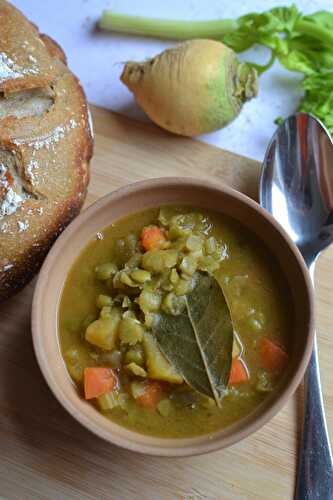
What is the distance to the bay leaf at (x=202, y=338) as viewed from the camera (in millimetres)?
1896

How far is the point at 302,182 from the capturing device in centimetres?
238

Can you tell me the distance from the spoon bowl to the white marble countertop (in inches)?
7.9

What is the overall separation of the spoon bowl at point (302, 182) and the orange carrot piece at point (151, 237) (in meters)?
0.49

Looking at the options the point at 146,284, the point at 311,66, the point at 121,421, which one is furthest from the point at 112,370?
the point at 311,66

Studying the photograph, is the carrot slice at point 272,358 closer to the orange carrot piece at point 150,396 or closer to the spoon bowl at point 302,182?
the orange carrot piece at point 150,396

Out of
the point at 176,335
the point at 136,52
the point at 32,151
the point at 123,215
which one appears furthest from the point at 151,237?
the point at 136,52

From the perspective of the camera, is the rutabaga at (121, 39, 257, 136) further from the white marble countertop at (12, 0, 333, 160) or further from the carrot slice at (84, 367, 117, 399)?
the carrot slice at (84, 367, 117, 399)

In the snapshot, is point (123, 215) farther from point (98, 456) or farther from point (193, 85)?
point (98, 456)

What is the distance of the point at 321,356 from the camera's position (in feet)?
7.44

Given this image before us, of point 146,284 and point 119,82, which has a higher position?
point 119,82

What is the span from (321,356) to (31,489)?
114 centimetres

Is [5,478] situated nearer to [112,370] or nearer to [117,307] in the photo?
[112,370]

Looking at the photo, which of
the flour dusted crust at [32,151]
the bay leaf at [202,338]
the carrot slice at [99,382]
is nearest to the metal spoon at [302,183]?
the bay leaf at [202,338]

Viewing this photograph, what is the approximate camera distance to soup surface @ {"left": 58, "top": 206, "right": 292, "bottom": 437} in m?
1.91
